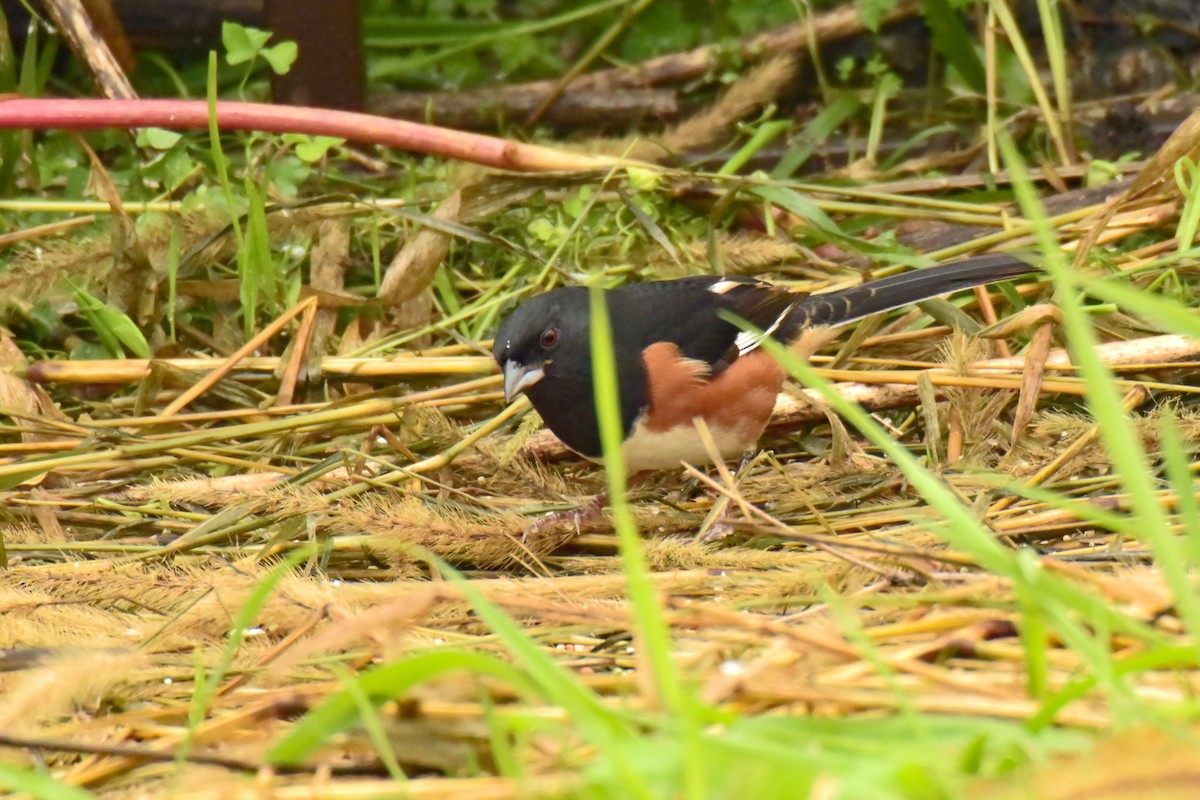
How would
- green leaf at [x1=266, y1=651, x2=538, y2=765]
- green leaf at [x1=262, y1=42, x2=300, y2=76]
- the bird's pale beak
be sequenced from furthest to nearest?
green leaf at [x1=262, y1=42, x2=300, y2=76]
the bird's pale beak
green leaf at [x1=266, y1=651, x2=538, y2=765]

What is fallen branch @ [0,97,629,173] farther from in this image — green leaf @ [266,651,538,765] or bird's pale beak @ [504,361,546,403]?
green leaf @ [266,651,538,765]

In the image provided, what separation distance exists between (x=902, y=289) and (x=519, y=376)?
0.86 m

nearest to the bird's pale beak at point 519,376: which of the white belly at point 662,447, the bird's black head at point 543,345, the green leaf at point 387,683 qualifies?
the bird's black head at point 543,345

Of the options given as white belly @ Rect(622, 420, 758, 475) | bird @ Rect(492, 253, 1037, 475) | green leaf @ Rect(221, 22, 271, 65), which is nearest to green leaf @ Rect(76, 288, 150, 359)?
green leaf @ Rect(221, 22, 271, 65)

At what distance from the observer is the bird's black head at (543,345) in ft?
7.71

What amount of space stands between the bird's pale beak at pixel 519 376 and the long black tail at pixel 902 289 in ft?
2.03

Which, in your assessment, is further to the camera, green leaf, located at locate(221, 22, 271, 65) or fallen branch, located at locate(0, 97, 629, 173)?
green leaf, located at locate(221, 22, 271, 65)

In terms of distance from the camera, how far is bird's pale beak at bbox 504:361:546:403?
235 centimetres

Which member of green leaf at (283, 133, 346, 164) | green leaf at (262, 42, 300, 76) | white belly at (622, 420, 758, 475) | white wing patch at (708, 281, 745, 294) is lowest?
white belly at (622, 420, 758, 475)

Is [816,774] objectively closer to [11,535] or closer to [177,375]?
[11,535]

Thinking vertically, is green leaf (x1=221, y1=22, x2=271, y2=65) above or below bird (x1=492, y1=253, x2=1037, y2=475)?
above

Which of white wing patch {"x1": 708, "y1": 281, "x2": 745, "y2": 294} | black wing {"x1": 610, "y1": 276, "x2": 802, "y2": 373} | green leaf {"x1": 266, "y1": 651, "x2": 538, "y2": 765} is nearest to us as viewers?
green leaf {"x1": 266, "y1": 651, "x2": 538, "y2": 765}

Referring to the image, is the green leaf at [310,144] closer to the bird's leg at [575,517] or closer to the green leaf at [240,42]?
the green leaf at [240,42]

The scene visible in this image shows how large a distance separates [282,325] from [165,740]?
1.69 m
